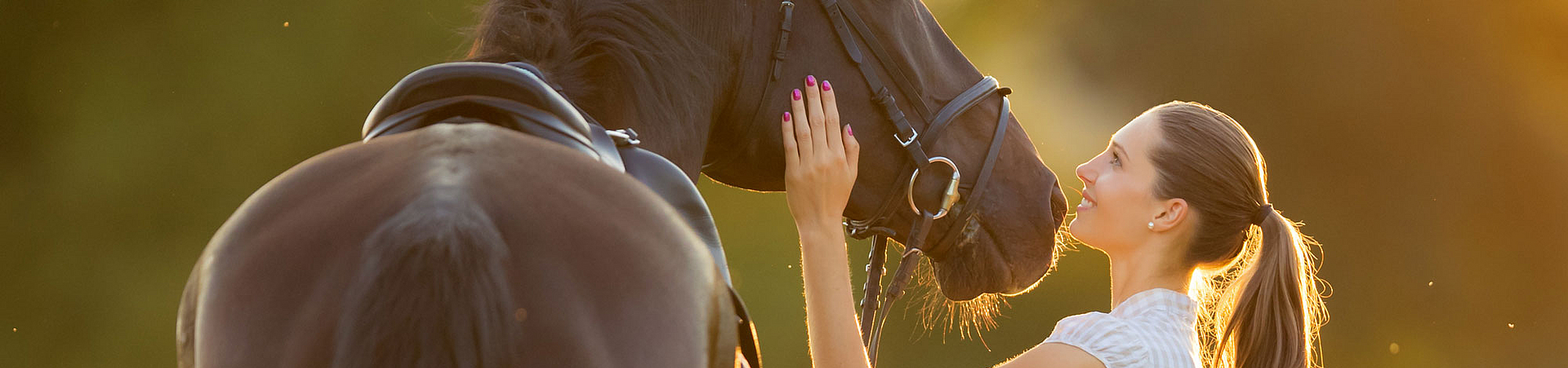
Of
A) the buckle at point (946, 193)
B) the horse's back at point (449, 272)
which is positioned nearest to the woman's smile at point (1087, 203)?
the buckle at point (946, 193)

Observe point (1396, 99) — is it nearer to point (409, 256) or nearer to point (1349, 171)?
point (1349, 171)

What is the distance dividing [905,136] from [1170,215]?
445mm

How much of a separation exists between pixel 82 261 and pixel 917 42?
476cm

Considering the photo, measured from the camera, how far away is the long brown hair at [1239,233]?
64.9 inches

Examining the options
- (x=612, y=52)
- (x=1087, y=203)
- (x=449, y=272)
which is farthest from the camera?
(x=1087, y=203)

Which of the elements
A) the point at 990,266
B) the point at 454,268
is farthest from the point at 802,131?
the point at 454,268

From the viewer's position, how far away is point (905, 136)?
1674 mm

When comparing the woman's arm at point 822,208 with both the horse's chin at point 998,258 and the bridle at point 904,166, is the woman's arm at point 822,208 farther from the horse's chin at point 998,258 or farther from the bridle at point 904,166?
the horse's chin at point 998,258

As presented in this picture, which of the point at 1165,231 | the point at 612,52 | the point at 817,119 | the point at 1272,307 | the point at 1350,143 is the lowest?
the point at 1350,143

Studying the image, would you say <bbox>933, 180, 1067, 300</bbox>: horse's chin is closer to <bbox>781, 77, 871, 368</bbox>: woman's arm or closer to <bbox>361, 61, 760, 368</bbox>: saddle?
<bbox>781, 77, 871, 368</bbox>: woman's arm

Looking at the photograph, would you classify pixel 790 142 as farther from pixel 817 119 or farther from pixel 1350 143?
pixel 1350 143

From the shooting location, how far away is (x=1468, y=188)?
6391 mm

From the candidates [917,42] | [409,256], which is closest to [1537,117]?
[917,42]

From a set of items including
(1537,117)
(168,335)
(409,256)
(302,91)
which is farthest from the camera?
(1537,117)
